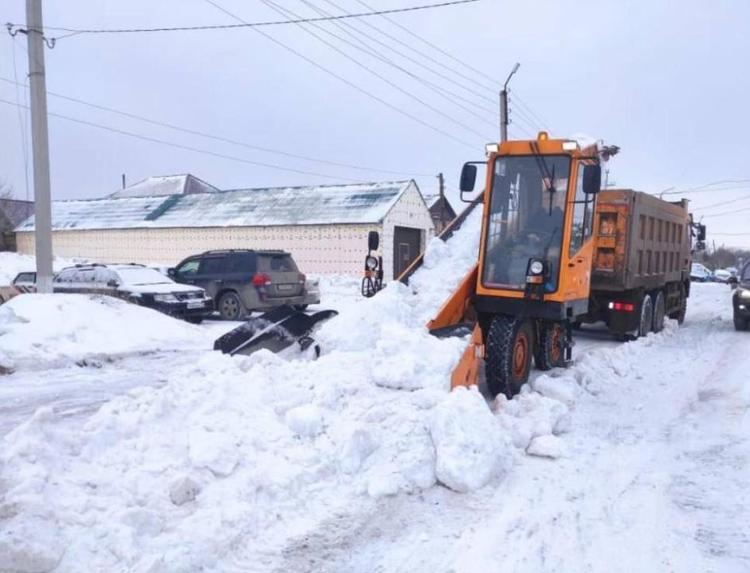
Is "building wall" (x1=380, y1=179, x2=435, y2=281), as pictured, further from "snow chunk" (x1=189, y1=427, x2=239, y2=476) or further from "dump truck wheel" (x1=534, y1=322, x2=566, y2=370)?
"snow chunk" (x1=189, y1=427, x2=239, y2=476)

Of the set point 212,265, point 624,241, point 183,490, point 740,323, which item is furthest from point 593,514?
point 212,265

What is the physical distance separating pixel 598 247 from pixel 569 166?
451cm

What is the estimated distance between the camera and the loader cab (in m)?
7.66

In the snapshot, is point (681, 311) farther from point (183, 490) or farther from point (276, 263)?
point (183, 490)

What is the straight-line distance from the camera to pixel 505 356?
7.22m

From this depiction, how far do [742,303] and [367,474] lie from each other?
12327 mm

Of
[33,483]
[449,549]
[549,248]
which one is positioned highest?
[549,248]

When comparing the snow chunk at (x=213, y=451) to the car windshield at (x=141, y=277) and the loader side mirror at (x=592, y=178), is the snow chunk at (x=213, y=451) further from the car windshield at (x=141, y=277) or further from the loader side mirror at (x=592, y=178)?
the car windshield at (x=141, y=277)

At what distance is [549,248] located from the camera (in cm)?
785

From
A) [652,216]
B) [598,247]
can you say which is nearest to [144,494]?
[598,247]

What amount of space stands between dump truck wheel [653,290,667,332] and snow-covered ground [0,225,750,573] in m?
6.47

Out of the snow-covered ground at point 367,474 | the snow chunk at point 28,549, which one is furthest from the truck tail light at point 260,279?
the snow chunk at point 28,549

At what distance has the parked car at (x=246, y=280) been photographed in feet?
50.9

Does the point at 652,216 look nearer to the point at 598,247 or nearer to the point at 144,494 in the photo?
the point at 598,247
